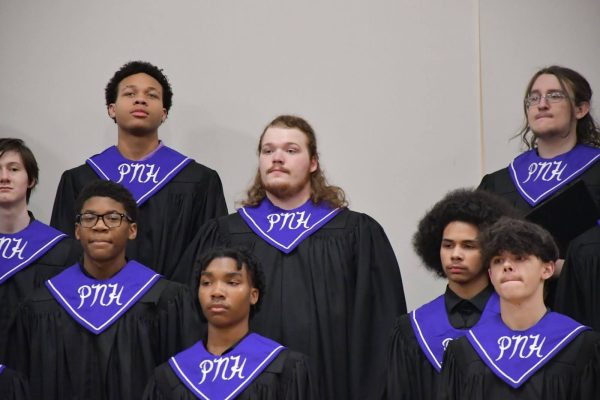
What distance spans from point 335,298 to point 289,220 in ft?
1.32

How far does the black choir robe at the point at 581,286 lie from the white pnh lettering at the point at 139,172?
1.97 m

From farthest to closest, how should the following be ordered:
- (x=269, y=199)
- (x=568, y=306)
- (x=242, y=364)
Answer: (x=269, y=199) < (x=568, y=306) < (x=242, y=364)

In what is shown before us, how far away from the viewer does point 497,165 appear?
22.5 feet

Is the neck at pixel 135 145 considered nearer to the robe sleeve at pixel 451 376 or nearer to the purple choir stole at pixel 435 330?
the purple choir stole at pixel 435 330

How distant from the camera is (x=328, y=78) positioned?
7.05 metres

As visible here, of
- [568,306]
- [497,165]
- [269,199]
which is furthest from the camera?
[497,165]

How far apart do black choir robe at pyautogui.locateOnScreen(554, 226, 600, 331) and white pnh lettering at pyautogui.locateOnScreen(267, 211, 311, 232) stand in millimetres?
1109

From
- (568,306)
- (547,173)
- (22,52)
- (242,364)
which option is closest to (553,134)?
(547,173)

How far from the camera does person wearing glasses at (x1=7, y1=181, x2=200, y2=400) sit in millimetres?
5043

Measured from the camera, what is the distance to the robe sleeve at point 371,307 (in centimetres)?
522

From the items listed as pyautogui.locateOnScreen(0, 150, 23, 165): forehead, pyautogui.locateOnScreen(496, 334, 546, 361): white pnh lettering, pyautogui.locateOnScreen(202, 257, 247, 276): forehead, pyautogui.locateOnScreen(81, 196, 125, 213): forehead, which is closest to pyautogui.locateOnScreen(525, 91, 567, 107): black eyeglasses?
pyautogui.locateOnScreen(496, 334, 546, 361): white pnh lettering

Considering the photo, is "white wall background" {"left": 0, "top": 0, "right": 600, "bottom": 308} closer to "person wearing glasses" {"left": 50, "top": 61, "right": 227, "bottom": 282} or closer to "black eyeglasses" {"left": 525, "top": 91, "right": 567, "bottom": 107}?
"person wearing glasses" {"left": 50, "top": 61, "right": 227, "bottom": 282}

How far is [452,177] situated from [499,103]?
48 cm

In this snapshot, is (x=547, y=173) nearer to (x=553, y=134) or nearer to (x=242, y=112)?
(x=553, y=134)
